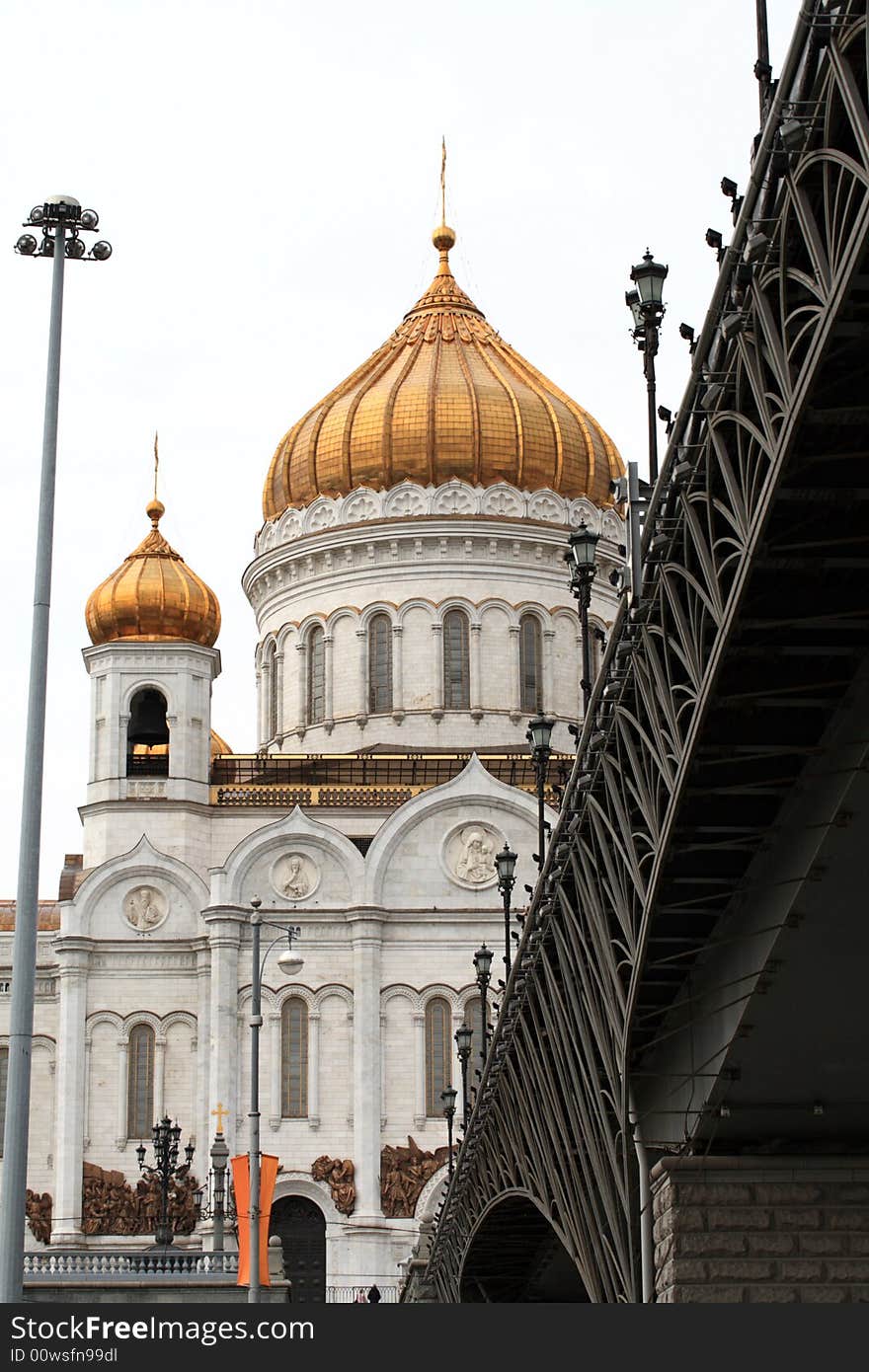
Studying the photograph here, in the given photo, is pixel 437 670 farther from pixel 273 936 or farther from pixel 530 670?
pixel 273 936

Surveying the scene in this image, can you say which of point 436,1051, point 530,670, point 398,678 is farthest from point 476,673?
point 436,1051

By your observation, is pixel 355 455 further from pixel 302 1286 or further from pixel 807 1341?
pixel 807 1341

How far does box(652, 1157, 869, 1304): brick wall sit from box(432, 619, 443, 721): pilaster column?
161ft

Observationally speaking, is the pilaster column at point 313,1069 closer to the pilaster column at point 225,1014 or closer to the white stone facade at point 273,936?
the white stone facade at point 273,936

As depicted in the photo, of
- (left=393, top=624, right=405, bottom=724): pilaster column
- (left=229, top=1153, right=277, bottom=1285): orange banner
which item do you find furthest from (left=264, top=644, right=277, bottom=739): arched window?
(left=229, top=1153, right=277, bottom=1285): orange banner

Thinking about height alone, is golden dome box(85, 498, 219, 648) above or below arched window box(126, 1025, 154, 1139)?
above

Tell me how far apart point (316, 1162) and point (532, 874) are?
8.90 metres

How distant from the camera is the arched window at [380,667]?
237 feet

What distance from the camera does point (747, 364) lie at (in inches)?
587

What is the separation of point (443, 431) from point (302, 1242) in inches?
931

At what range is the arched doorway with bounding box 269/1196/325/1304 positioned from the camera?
62312mm

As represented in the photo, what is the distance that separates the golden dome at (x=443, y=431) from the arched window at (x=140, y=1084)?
58.1ft

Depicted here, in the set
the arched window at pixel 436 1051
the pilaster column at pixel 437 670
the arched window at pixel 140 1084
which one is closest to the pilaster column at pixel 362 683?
the pilaster column at pixel 437 670

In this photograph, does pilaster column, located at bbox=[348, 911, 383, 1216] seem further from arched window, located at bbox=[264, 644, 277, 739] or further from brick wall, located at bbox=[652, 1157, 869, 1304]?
brick wall, located at bbox=[652, 1157, 869, 1304]
